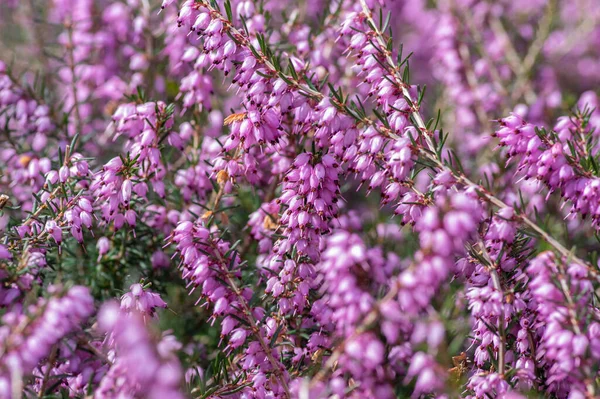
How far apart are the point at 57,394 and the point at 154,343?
3.14 feet

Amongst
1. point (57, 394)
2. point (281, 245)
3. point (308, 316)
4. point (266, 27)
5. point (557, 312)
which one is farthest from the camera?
point (266, 27)

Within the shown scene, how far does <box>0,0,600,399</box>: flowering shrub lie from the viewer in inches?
80.5

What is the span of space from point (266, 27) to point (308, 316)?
1.83 m

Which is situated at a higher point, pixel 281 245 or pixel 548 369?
pixel 281 245

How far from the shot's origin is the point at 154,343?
1.84m

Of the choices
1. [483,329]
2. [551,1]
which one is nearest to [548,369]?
[483,329]

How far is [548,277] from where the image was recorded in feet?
7.45

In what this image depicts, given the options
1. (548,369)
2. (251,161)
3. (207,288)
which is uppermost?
(251,161)

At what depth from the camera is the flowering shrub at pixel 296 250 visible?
80.5 inches

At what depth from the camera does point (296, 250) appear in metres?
2.77

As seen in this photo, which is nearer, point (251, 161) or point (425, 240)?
point (425, 240)

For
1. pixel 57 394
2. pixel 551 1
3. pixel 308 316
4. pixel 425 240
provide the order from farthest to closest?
pixel 551 1 → pixel 308 316 → pixel 57 394 → pixel 425 240

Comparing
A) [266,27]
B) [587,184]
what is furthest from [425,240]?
[266,27]

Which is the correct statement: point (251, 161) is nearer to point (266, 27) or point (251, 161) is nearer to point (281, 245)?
point (281, 245)
